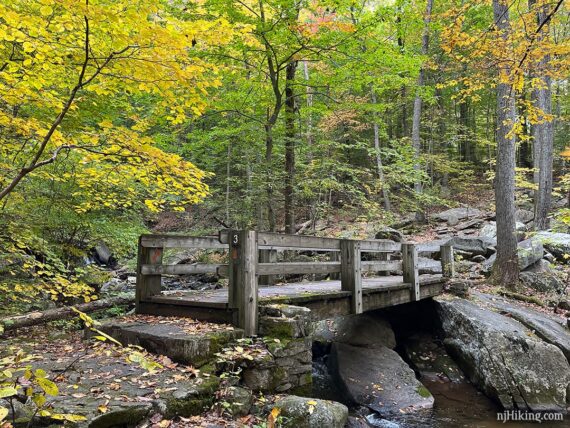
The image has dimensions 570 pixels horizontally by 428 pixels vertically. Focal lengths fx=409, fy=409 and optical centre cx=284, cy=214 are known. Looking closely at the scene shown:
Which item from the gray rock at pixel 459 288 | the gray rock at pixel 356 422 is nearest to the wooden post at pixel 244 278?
the gray rock at pixel 356 422

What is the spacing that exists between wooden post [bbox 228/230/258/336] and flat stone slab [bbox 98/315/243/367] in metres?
0.20

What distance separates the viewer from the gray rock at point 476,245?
46.5ft

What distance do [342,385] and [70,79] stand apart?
6.85 meters

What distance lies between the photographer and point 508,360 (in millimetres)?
7523

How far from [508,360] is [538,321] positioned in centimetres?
196

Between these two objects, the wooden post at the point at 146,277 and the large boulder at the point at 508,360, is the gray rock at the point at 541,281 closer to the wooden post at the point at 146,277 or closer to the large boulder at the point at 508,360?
the large boulder at the point at 508,360

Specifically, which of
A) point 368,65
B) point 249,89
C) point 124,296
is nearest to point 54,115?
point 124,296

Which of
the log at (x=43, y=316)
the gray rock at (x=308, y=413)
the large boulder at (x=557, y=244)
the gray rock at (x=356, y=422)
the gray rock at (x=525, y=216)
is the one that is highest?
the gray rock at (x=525, y=216)

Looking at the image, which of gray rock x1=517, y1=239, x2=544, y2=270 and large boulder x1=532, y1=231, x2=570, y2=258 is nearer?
gray rock x1=517, y1=239, x2=544, y2=270

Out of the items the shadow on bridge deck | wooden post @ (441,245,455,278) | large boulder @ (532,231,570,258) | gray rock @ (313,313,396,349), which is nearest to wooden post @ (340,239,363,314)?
the shadow on bridge deck

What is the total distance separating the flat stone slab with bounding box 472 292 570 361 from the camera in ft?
27.1

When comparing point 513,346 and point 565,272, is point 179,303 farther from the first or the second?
point 565,272

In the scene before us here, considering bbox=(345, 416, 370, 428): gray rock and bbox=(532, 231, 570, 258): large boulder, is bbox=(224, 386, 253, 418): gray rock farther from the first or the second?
bbox=(532, 231, 570, 258): large boulder

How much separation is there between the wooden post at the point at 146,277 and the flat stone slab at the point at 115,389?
47.8 inches
